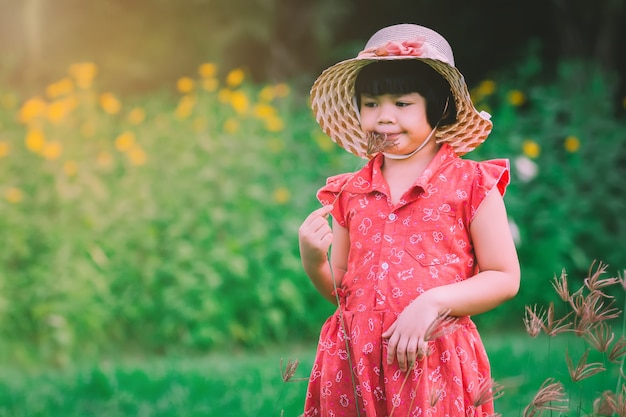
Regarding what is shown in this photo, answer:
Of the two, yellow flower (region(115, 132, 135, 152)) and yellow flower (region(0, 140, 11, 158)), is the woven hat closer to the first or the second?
yellow flower (region(115, 132, 135, 152))

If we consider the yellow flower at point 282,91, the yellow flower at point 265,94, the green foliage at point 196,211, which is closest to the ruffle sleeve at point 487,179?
the green foliage at point 196,211

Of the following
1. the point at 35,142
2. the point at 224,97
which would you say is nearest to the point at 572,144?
the point at 224,97

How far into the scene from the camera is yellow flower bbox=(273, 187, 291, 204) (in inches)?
200

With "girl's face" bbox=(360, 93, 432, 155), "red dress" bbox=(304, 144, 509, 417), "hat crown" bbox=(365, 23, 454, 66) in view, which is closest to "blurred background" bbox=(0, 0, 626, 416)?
"red dress" bbox=(304, 144, 509, 417)

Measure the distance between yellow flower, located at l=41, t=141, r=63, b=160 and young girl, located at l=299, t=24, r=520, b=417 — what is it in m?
2.98

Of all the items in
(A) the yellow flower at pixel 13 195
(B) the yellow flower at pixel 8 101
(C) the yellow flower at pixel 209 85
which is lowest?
(A) the yellow flower at pixel 13 195

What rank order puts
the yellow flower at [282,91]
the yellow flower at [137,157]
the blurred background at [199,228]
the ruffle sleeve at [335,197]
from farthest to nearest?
1. the yellow flower at [282,91]
2. the yellow flower at [137,157]
3. the blurred background at [199,228]
4. the ruffle sleeve at [335,197]

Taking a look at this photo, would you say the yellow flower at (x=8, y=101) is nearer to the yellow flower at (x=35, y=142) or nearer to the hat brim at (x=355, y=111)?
the yellow flower at (x=35, y=142)

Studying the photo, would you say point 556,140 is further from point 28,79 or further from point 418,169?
point 28,79

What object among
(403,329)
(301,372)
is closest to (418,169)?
(403,329)

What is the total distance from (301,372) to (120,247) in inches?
53.2

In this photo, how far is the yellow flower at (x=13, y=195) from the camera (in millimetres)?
4785

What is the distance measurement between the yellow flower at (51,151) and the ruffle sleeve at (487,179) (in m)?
3.29

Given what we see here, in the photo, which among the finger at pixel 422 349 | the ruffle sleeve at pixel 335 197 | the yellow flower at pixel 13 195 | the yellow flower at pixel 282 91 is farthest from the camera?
the yellow flower at pixel 282 91
